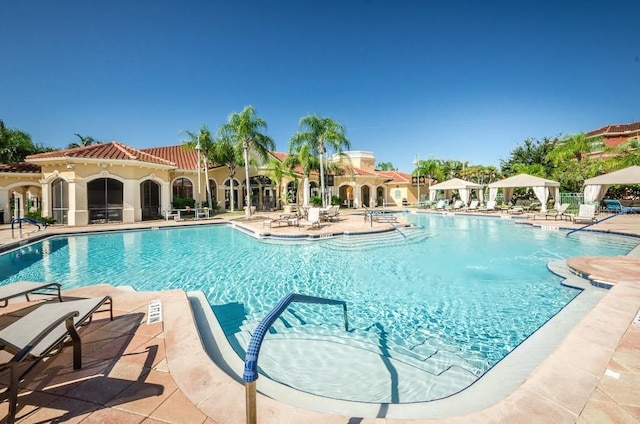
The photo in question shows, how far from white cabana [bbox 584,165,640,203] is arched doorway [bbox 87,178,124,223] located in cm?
3066

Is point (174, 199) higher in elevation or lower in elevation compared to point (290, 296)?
higher

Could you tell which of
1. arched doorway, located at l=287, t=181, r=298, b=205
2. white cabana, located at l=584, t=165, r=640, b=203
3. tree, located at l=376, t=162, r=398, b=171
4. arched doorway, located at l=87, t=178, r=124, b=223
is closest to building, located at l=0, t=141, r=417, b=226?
arched doorway, located at l=87, t=178, r=124, b=223

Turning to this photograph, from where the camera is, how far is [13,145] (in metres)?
26.0

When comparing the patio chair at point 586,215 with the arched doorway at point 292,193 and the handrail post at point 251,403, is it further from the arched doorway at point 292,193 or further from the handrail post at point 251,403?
the arched doorway at point 292,193

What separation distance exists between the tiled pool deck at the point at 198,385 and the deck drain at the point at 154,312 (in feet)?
0.43

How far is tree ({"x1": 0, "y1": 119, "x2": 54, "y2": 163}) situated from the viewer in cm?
2469

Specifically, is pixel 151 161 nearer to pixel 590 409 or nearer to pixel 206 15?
pixel 206 15

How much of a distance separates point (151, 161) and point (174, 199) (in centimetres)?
469

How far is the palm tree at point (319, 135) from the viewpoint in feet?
75.2

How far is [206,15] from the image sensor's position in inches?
508

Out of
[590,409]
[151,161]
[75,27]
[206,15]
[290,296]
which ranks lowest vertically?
[590,409]

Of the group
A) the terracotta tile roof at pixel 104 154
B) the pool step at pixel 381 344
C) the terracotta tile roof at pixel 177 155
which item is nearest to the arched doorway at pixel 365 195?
the terracotta tile roof at pixel 177 155

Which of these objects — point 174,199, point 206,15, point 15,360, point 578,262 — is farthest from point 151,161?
point 578,262

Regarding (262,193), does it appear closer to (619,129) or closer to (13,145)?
(13,145)
